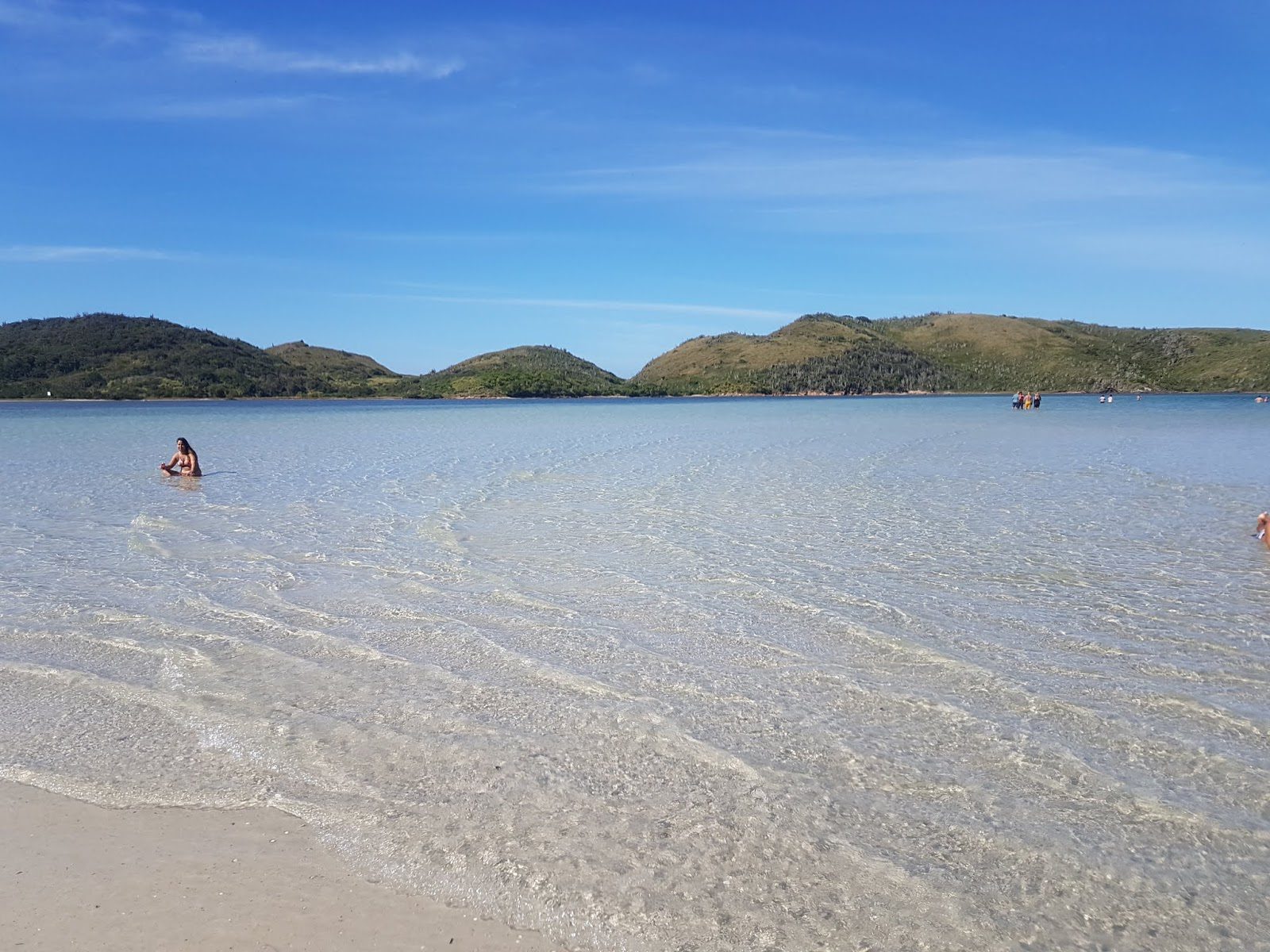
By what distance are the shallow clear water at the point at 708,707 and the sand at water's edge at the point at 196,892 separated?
20cm

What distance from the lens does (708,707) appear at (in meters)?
6.74

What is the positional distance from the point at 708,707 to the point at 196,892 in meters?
3.66

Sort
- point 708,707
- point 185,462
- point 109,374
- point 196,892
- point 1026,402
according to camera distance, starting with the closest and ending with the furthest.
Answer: point 196,892 → point 708,707 → point 185,462 → point 1026,402 → point 109,374

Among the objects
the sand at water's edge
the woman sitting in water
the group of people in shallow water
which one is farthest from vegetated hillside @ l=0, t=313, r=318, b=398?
the sand at water's edge

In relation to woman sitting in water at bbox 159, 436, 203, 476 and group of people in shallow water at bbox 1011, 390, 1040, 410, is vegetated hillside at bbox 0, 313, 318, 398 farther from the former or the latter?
woman sitting in water at bbox 159, 436, 203, 476

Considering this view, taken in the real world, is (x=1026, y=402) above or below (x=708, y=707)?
above

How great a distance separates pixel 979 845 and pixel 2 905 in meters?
4.78

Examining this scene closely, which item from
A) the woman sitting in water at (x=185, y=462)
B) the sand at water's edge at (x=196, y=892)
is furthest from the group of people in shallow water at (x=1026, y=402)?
the sand at water's edge at (x=196, y=892)

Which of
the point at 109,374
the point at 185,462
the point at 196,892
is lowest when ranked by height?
the point at 196,892

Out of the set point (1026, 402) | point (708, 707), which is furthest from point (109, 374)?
point (708, 707)

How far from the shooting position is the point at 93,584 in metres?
11.0

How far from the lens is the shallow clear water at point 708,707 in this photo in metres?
4.29

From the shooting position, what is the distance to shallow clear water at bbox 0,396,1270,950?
14.1ft

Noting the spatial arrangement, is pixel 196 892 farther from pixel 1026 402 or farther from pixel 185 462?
pixel 1026 402
